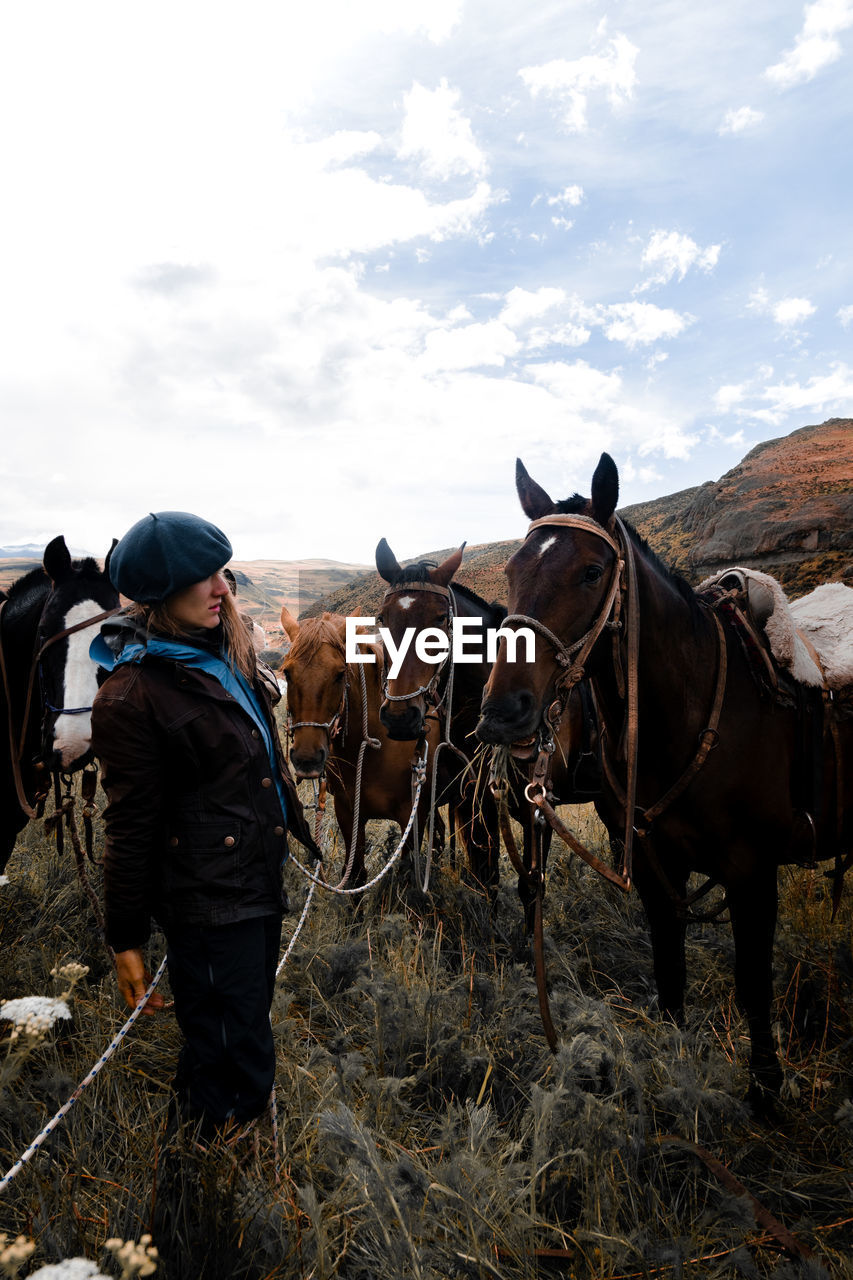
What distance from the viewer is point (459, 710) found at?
4.85m

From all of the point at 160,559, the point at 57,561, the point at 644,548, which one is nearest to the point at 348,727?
the point at 57,561

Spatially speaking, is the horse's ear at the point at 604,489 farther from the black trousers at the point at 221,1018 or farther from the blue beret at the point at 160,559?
the black trousers at the point at 221,1018

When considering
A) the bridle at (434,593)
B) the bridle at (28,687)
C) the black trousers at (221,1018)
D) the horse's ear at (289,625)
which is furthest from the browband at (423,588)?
the black trousers at (221,1018)

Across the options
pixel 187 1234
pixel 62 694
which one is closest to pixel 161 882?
pixel 187 1234

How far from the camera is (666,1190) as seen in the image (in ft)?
7.45

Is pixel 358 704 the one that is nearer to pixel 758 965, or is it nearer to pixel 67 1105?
pixel 758 965

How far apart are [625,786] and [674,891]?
1.88 feet

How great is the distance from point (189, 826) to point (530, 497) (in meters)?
1.86

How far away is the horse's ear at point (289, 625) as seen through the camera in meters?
4.69

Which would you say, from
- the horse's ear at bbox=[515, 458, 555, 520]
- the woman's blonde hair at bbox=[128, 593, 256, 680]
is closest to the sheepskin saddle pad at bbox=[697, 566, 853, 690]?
the horse's ear at bbox=[515, 458, 555, 520]

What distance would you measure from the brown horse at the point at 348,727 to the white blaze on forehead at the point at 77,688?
1321 mm

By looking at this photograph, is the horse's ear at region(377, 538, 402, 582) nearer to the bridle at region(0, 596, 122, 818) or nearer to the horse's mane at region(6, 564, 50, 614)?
the bridle at region(0, 596, 122, 818)

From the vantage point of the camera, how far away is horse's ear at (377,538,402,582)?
15.6ft

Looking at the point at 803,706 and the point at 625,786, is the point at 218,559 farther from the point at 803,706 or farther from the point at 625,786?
the point at 803,706
